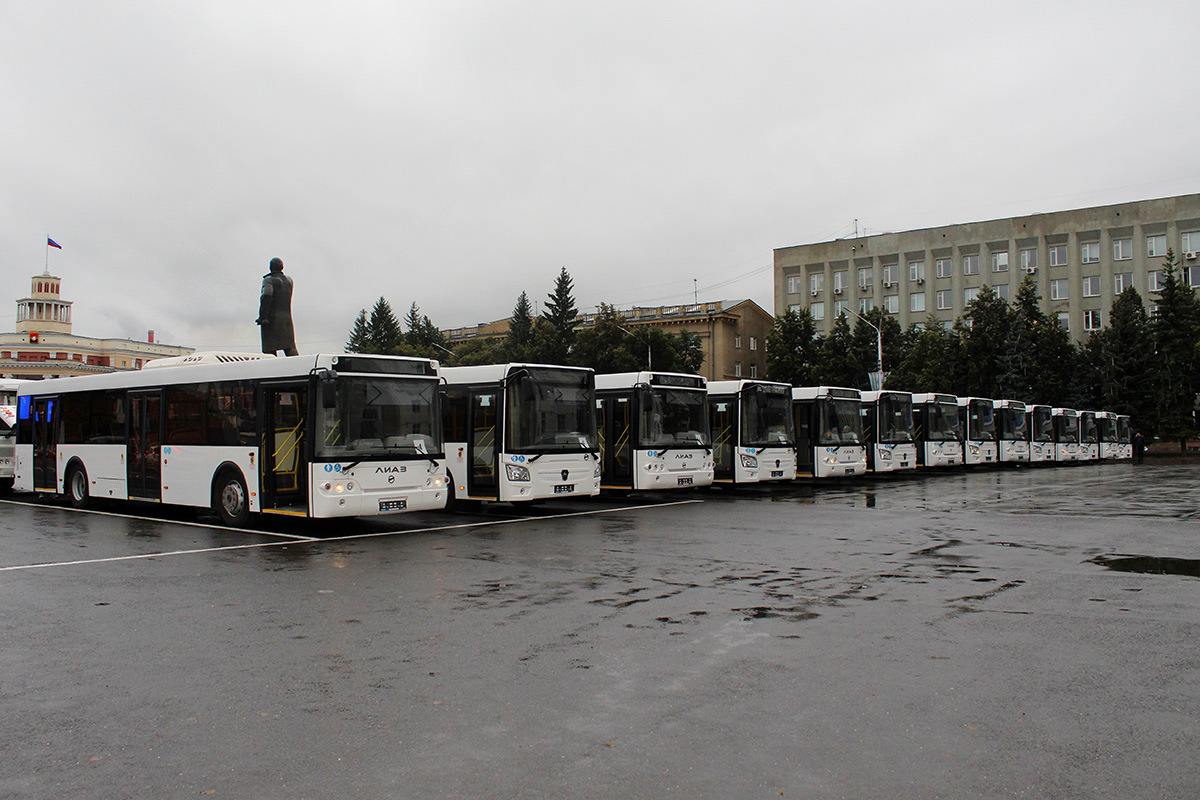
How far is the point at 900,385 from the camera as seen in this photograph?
6412 centimetres

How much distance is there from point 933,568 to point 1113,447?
50.9 metres

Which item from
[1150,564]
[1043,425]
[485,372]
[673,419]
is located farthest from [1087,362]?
[1150,564]

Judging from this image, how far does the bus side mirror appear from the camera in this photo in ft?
46.4

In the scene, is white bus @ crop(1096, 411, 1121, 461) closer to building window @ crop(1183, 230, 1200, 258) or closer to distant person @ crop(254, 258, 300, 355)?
building window @ crop(1183, 230, 1200, 258)

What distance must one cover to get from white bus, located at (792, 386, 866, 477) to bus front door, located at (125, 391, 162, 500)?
1746 cm

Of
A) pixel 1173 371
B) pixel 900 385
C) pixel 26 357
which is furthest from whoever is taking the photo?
pixel 26 357

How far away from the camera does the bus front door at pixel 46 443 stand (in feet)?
68.3

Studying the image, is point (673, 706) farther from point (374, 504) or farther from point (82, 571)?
point (374, 504)

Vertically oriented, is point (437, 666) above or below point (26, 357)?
below

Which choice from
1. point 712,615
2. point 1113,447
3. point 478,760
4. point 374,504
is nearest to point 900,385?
point 1113,447

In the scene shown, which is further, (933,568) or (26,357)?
(26,357)

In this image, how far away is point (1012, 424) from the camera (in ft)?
138

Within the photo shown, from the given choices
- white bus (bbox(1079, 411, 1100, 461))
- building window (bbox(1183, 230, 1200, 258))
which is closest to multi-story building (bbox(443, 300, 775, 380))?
building window (bbox(1183, 230, 1200, 258))

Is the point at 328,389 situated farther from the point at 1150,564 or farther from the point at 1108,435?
the point at 1108,435
